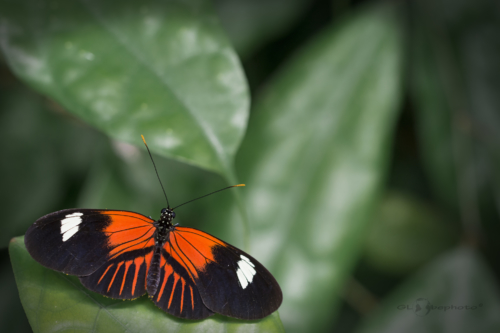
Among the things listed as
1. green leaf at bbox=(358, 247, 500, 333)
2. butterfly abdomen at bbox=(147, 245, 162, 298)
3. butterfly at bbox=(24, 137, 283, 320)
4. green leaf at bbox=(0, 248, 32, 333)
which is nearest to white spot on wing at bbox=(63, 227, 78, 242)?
butterfly at bbox=(24, 137, 283, 320)

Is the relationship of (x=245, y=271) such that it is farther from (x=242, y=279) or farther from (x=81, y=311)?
(x=81, y=311)

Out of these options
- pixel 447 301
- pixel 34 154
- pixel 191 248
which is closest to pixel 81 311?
pixel 191 248

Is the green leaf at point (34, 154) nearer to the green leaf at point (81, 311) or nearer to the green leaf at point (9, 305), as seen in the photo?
the green leaf at point (9, 305)

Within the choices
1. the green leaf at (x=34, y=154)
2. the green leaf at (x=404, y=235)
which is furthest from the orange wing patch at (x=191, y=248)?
the green leaf at (x=404, y=235)

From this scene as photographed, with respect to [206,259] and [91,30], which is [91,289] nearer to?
[206,259]

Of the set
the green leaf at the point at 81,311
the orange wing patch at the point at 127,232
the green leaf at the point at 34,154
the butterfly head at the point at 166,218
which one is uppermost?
the green leaf at the point at 34,154

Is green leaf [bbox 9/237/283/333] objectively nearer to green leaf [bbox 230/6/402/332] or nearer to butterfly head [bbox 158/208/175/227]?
butterfly head [bbox 158/208/175/227]
